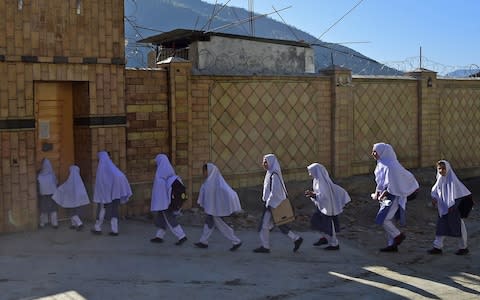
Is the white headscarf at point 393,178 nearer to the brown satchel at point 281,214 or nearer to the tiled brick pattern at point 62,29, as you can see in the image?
the brown satchel at point 281,214

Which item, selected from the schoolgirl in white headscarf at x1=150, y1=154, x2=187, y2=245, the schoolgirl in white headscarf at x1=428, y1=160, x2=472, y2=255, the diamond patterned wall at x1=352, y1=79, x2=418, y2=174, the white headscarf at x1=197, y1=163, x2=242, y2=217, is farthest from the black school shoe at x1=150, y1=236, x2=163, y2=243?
the diamond patterned wall at x1=352, y1=79, x2=418, y2=174

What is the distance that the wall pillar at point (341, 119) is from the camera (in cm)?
1200

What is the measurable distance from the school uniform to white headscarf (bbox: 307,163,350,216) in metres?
2.63

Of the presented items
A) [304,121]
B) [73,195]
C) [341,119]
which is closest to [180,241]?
[73,195]

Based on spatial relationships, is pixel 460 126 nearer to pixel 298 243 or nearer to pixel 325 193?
pixel 325 193

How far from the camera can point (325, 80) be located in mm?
11992

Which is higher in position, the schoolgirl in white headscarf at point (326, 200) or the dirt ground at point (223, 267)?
the schoolgirl in white headscarf at point (326, 200)

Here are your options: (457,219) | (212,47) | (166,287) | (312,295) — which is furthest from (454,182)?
(212,47)

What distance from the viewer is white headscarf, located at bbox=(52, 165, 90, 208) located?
8.61 meters

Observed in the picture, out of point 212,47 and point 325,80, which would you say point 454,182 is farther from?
point 212,47

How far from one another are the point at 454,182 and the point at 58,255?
5.04 meters

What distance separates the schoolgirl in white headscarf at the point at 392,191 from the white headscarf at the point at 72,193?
4.10 meters

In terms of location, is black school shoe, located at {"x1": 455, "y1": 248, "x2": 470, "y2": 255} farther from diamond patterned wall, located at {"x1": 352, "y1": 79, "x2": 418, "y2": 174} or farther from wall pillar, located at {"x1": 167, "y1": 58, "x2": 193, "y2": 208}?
diamond patterned wall, located at {"x1": 352, "y1": 79, "x2": 418, "y2": 174}

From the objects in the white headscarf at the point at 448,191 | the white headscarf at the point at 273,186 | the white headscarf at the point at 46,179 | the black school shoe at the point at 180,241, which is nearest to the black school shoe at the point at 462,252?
the white headscarf at the point at 448,191
